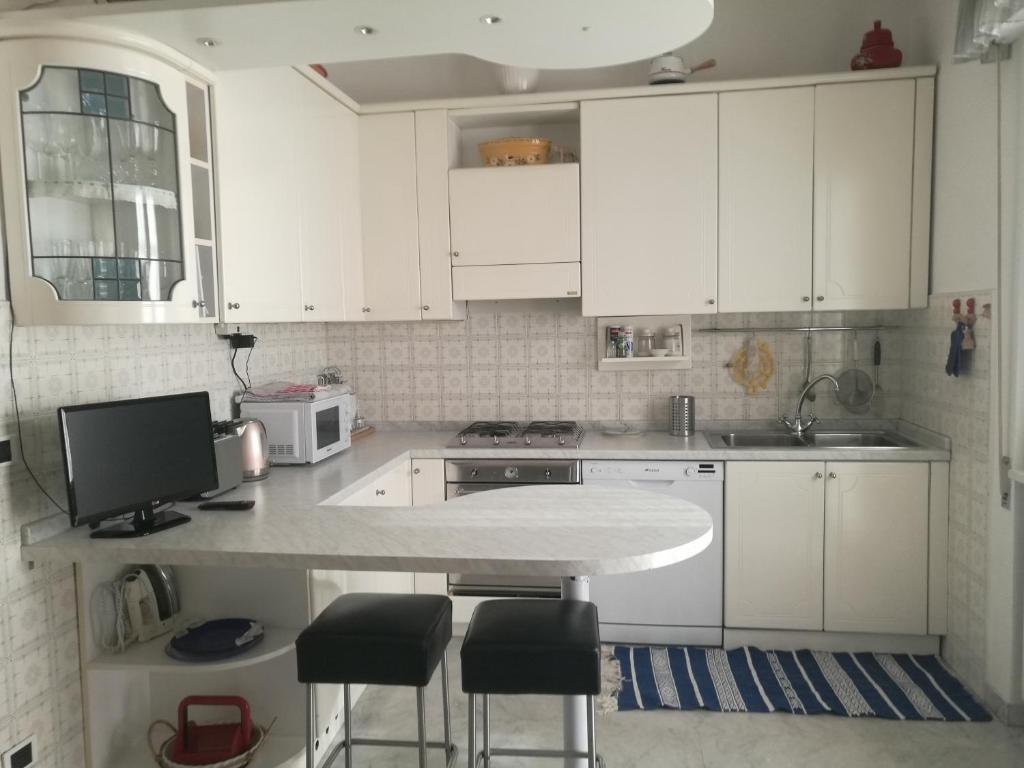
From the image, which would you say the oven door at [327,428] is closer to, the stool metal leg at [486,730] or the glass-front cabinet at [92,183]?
the glass-front cabinet at [92,183]

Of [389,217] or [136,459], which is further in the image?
[389,217]

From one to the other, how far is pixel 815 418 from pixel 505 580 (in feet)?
5.68

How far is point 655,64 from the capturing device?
347cm

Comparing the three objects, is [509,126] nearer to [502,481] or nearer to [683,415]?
[683,415]

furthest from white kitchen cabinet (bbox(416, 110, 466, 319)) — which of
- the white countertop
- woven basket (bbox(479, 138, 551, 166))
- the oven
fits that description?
the white countertop

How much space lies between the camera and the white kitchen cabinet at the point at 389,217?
143 inches

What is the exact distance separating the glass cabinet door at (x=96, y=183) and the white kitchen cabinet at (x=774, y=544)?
2459 mm

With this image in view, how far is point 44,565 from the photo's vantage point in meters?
2.10

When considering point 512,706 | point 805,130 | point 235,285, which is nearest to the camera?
point 235,285

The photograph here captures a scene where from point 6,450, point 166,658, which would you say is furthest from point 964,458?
point 6,450

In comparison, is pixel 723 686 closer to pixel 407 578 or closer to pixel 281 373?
pixel 407 578

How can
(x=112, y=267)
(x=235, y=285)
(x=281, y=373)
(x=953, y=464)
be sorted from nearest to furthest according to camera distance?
(x=112, y=267)
(x=235, y=285)
(x=953, y=464)
(x=281, y=373)

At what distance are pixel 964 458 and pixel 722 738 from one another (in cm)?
149

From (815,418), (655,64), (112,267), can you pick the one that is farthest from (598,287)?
(112,267)
